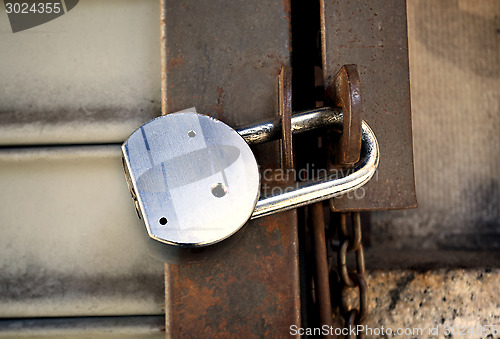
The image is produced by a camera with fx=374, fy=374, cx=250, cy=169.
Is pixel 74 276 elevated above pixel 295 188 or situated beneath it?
situated beneath

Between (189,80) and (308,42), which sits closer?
(189,80)

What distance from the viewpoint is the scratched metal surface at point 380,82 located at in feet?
2.00

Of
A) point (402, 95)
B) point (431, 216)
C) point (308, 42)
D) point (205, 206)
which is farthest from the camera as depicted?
point (431, 216)

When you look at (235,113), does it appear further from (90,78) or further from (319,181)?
(90,78)

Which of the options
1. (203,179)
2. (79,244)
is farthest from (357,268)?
(79,244)

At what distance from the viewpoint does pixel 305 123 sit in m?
0.53

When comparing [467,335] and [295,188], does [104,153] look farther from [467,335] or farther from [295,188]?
[467,335]

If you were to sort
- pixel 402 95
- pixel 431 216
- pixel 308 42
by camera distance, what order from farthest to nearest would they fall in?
pixel 431 216
pixel 308 42
pixel 402 95

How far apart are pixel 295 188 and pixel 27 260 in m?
0.61

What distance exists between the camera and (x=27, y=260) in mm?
782

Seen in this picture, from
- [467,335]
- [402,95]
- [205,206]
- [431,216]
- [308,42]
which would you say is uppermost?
[308,42]

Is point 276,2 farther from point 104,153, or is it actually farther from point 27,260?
point 27,260

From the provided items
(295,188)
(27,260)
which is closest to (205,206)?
Result: (295,188)

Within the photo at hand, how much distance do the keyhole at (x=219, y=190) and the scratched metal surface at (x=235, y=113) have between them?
0.34 feet
